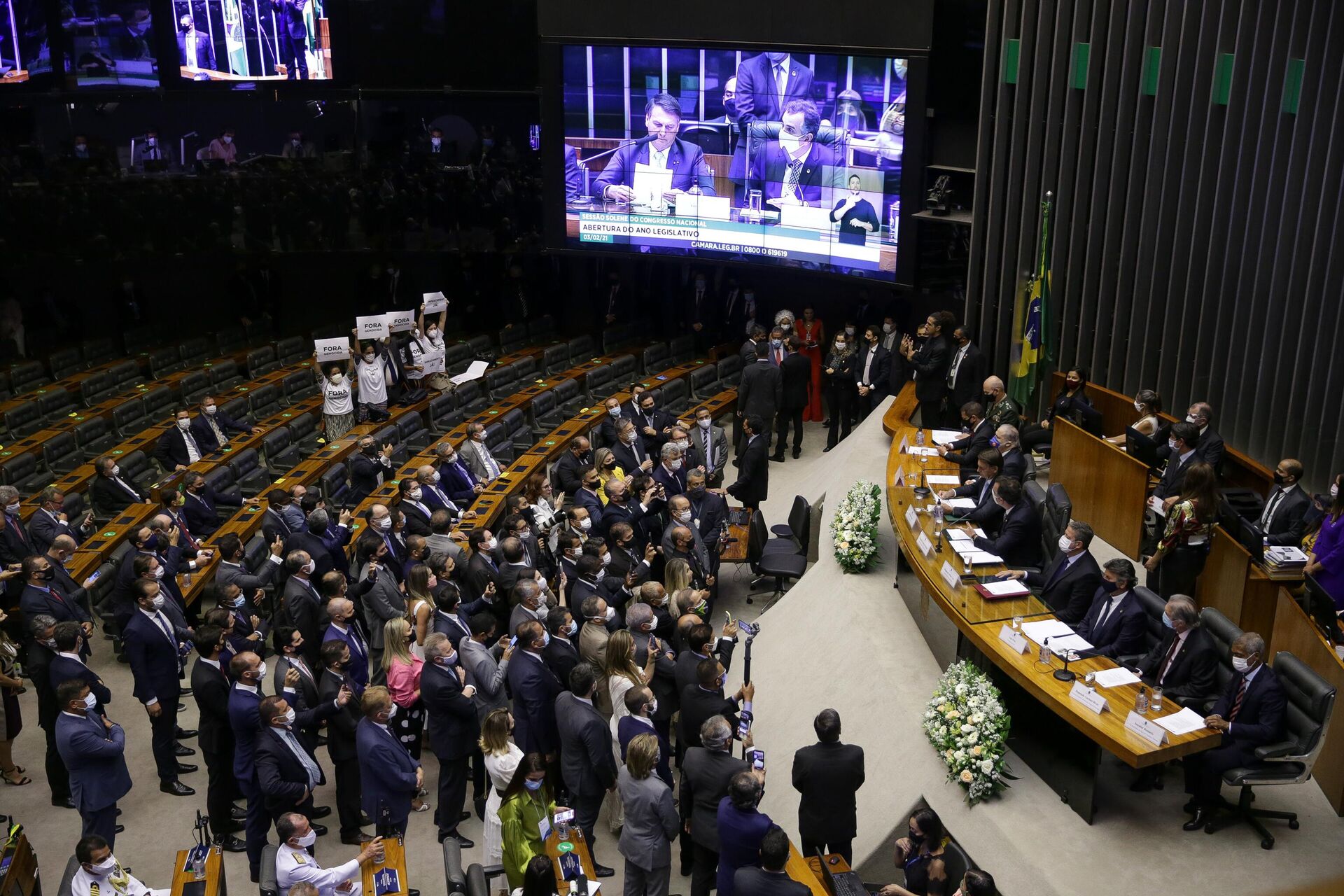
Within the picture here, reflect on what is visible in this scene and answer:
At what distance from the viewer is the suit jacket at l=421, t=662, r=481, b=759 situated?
24.8ft

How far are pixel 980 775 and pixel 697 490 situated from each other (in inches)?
167

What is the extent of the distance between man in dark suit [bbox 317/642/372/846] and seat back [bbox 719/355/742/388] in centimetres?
925

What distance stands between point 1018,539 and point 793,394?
6198mm

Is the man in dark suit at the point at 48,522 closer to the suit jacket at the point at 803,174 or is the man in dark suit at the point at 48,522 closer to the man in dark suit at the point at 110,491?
the man in dark suit at the point at 110,491

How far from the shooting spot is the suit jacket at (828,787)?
6.61 meters

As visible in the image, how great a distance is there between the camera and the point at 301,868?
616 cm

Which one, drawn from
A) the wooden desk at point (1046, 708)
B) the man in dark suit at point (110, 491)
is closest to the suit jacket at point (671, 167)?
the man in dark suit at point (110, 491)

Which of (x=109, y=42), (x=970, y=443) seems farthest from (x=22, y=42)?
(x=970, y=443)

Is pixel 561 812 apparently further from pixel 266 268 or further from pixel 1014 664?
pixel 266 268

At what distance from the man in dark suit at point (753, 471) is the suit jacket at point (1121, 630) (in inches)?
186

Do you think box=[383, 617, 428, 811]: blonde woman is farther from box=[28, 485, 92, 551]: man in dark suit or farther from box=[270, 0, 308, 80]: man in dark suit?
box=[270, 0, 308, 80]: man in dark suit

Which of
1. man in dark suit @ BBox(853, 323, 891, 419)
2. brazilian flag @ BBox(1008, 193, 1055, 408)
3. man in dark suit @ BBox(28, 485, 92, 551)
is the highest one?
brazilian flag @ BBox(1008, 193, 1055, 408)

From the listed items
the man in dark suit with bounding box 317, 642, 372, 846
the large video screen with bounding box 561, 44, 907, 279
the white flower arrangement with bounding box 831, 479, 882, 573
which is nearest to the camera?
the man in dark suit with bounding box 317, 642, 372, 846

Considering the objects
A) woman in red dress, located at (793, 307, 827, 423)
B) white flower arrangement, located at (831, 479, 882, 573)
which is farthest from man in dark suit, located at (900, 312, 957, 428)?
woman in red dress, located at (793, 307, 827, 423)
